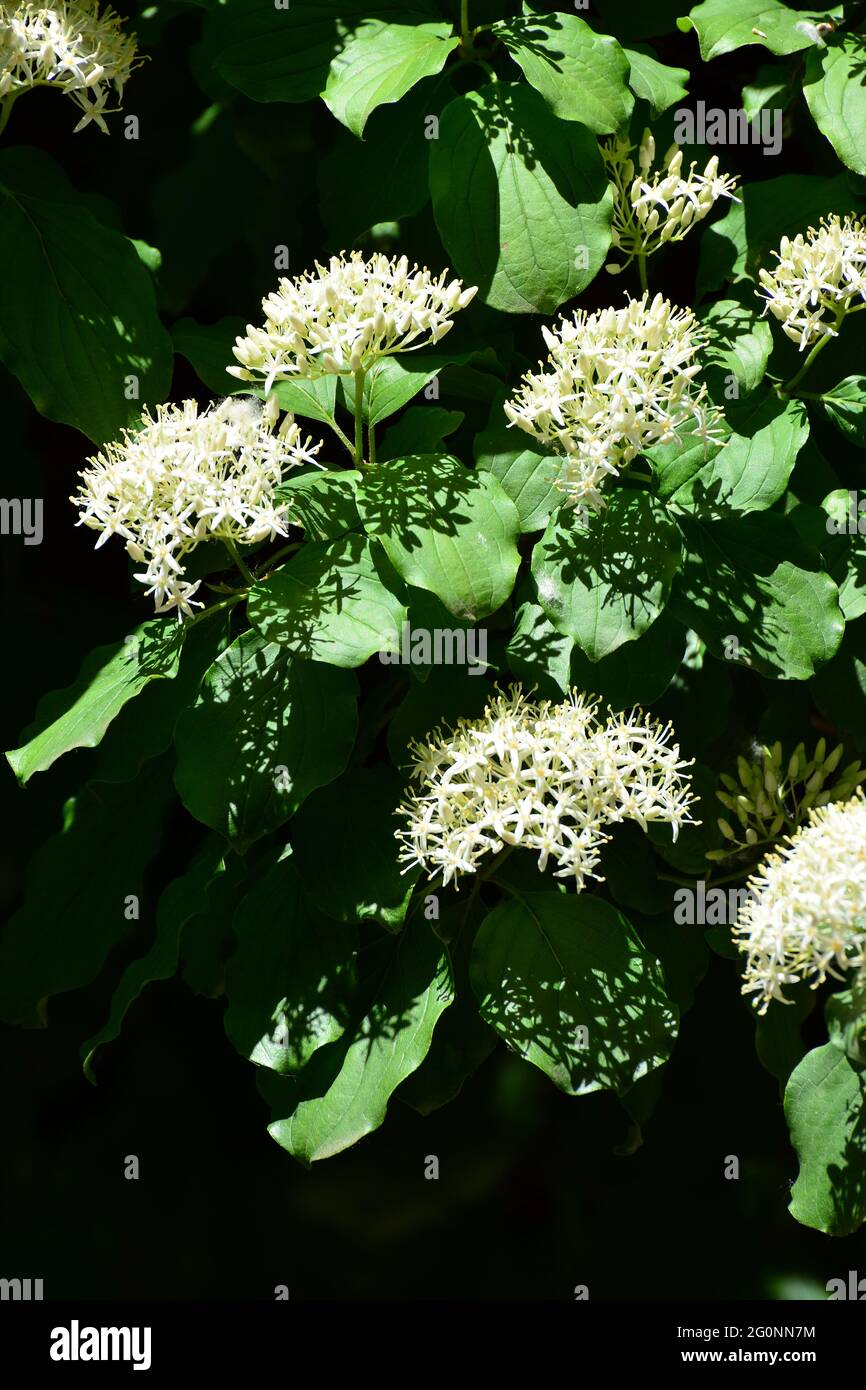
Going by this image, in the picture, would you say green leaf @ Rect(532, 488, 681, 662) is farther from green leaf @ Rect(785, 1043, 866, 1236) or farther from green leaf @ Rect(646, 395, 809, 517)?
green leaf @ Rect(785, 1043, 866, 1236)

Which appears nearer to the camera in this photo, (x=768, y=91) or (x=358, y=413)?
(x=358, y=413)

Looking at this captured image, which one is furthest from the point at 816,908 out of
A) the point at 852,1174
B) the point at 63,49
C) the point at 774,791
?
the point at 63,49

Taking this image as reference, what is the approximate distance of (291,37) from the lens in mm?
1462

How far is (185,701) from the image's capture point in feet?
4.62

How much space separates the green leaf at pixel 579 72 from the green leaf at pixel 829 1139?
963 millimetres

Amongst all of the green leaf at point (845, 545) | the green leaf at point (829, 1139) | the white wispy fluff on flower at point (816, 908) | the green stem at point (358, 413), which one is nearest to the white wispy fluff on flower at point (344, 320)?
the green stem at point (358, 413)

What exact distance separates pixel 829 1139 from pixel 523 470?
738mm

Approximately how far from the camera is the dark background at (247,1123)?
5.46 ft

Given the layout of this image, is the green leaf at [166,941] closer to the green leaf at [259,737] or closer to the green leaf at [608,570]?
the green leaf at [259,737]

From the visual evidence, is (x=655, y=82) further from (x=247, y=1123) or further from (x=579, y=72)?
(x=247, y=1123)

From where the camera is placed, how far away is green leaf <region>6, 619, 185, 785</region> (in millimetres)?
1307

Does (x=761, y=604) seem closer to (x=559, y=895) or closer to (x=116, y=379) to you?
(x=559, y=895)

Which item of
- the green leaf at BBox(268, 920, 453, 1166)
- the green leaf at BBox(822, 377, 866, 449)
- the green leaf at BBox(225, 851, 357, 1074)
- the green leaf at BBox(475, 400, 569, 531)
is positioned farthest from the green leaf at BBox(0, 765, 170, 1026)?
the green leaf at BBox(822, 377, 866, 449)

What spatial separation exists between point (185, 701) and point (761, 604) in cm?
60
